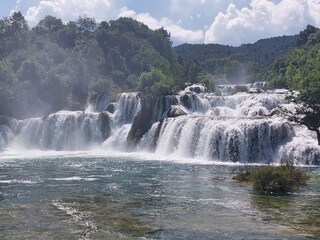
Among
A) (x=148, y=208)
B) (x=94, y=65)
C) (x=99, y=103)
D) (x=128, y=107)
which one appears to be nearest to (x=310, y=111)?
(x=148, y=208)

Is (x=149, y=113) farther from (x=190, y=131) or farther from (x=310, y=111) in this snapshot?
(x=310, y=111)

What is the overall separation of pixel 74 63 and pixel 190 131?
46.6m

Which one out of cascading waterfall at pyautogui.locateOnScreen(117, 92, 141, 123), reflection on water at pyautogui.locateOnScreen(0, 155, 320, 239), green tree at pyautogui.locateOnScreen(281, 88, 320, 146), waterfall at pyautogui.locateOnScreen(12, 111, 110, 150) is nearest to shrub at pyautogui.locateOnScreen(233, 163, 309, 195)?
reflection on water at pyautogui.locateOnScreen(0, 155, 320, 239)

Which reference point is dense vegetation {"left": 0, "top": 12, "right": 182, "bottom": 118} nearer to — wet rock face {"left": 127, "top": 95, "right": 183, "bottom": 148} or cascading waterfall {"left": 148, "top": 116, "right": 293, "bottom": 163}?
wet rock face {"left": 127, "top": 95, "right": 183, "bottom": 148}

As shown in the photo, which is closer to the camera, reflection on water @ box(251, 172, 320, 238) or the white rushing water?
reflection on water @ box(251, 172, 320, 238)

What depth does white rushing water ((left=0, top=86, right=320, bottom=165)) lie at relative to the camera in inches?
1518

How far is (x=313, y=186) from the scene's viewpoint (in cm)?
2455

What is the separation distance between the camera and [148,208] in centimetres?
1891

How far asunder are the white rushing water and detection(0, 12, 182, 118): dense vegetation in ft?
21.4

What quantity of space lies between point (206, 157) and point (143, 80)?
1506 inches

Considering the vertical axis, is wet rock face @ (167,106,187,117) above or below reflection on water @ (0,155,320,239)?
above

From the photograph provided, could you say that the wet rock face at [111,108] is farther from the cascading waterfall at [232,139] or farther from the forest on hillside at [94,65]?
the cascading waterfall at [232,139]

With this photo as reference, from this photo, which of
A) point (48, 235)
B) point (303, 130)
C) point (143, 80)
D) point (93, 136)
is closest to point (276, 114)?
point (303, 130)

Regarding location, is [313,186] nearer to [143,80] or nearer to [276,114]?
[276,114]
